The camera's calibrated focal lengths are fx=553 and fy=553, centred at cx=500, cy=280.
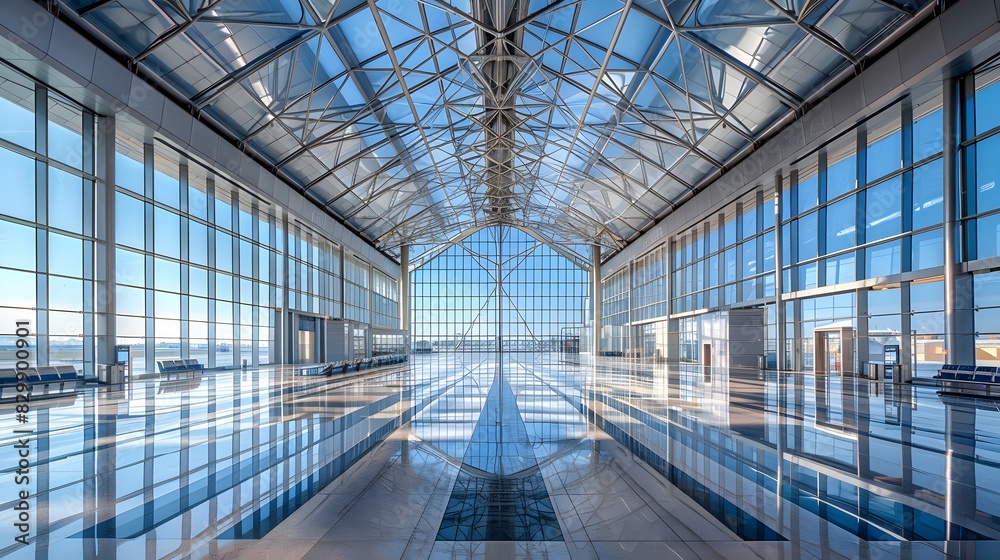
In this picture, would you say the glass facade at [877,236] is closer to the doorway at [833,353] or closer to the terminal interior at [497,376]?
the terminal interior at [497,376]

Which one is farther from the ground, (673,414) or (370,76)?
(370,76)

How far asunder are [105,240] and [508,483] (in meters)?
19.0

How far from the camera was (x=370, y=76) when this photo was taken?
2386 cm

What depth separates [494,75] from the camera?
27.7 metres

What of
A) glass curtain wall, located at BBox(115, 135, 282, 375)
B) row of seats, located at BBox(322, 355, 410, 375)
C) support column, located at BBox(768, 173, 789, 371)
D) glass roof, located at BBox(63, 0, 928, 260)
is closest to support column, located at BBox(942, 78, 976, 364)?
glass roof, located at BBox(63, 0, 928, 260)

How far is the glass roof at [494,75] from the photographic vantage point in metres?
17.2

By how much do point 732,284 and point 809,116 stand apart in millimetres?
12120

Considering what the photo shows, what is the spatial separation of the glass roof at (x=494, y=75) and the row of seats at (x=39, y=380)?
9384 millimetres

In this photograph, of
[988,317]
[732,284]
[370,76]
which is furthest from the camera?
[732,284]

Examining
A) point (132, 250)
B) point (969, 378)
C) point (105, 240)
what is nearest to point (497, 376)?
point (132, 250)

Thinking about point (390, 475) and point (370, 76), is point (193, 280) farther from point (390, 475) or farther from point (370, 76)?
point (390, 475)

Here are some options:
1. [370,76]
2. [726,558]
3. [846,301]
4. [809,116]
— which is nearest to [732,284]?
[846,301]

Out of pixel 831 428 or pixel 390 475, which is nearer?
pixel 390 475

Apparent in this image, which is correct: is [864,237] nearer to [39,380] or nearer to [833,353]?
[833,353]
